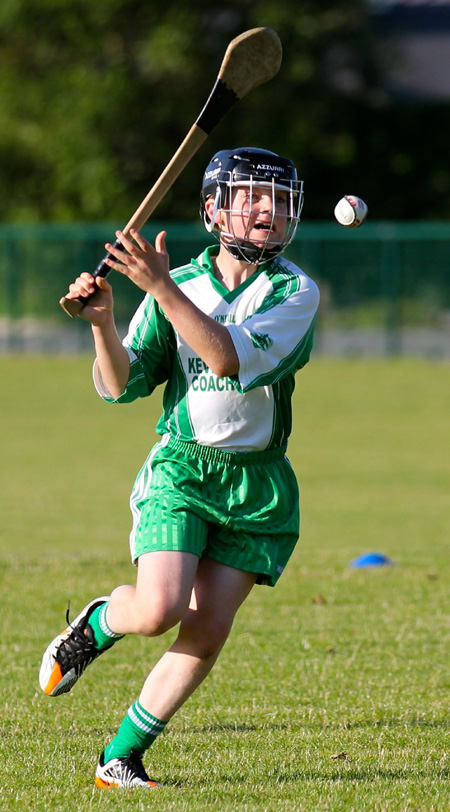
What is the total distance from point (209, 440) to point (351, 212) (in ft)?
2.77

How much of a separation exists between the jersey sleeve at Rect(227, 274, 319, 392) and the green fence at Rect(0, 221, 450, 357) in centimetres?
1930

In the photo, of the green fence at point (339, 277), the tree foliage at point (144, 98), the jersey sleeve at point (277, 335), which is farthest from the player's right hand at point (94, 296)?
the tree foliage at point (144, 98)

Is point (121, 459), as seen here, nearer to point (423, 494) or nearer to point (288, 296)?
point (423, 494)

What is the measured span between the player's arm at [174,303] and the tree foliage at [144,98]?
77.9 feet

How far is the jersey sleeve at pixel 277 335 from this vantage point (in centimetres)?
358

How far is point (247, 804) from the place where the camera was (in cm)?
340

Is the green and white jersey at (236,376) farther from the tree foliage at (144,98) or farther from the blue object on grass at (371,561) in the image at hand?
the tree foliage at (144,98)

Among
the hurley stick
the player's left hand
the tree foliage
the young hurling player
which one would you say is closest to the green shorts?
the young hurling player

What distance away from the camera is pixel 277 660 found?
5273mm

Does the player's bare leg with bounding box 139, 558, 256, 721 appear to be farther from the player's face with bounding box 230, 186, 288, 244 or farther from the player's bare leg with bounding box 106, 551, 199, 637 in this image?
the player's face with bounding box 230, 186, 288, 244

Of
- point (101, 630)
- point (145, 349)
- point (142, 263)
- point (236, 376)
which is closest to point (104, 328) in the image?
point (145, 349)

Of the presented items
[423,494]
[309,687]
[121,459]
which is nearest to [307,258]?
[121,459]

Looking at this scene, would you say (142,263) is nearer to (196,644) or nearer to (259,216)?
(259,216)

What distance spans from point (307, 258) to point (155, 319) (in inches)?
792
